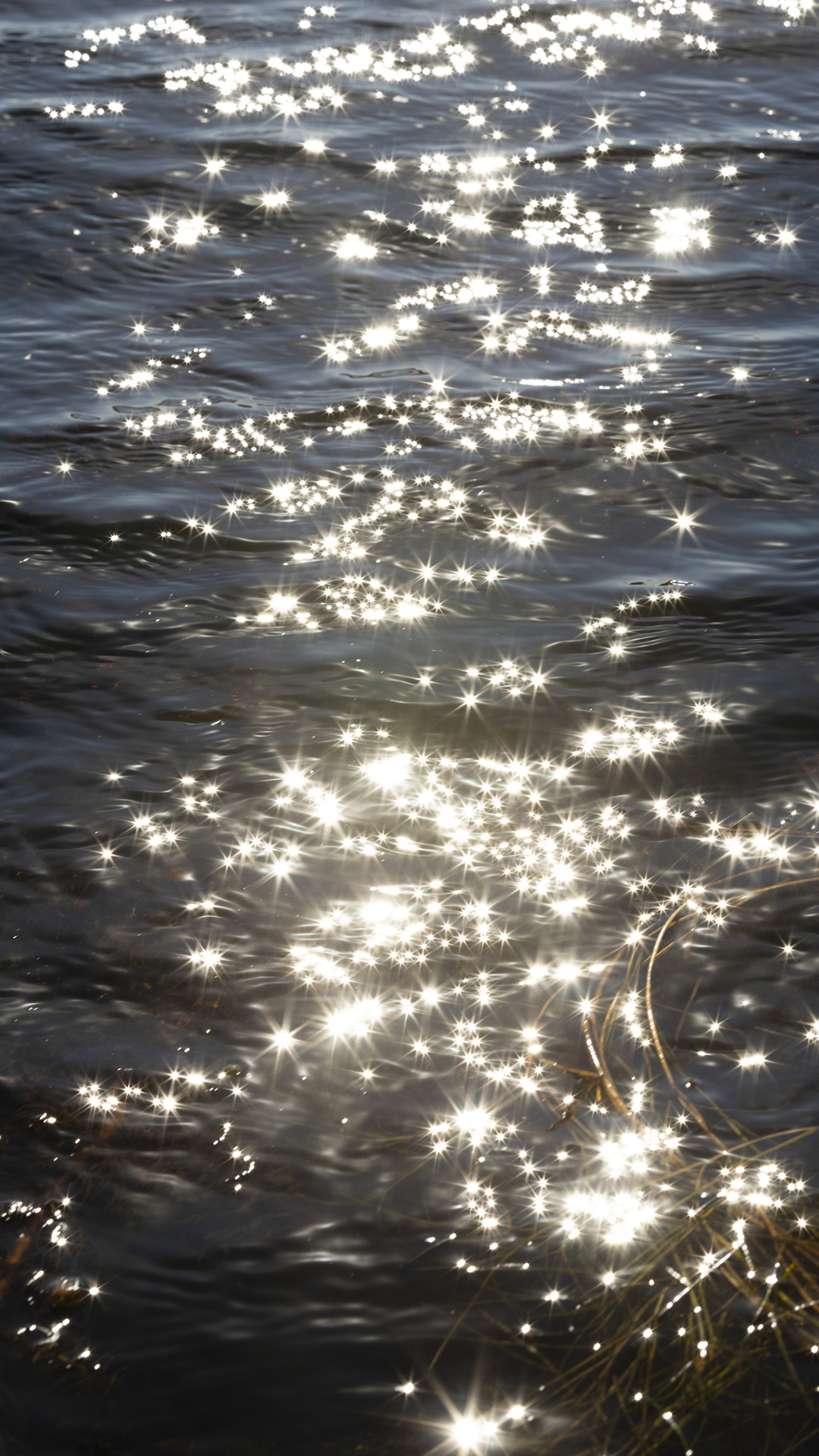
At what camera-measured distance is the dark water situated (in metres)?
1.73

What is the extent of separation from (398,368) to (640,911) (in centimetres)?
226

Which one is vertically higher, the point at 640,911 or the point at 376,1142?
the point at 640,911

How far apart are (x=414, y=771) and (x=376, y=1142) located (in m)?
0.87

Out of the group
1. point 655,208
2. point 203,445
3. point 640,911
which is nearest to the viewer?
point 640,911

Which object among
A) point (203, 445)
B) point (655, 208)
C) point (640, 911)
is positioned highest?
point (655, 208)

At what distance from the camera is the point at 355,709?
2713mm

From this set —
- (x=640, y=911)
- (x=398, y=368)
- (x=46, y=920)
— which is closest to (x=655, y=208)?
(x=398, y=368)

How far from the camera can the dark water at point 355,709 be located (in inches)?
68.1

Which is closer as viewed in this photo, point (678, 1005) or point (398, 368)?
point (678, 1005)

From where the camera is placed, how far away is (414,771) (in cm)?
255

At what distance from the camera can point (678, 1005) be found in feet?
6.81

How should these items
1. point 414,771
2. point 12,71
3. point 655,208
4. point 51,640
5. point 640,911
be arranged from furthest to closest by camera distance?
1. point 12,71
2. point 655,208
3. point 51,640
4. point 414,771
5. point 640,911

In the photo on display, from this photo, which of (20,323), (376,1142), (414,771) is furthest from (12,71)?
(376,1142)

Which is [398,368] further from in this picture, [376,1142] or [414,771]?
[376,1142]
